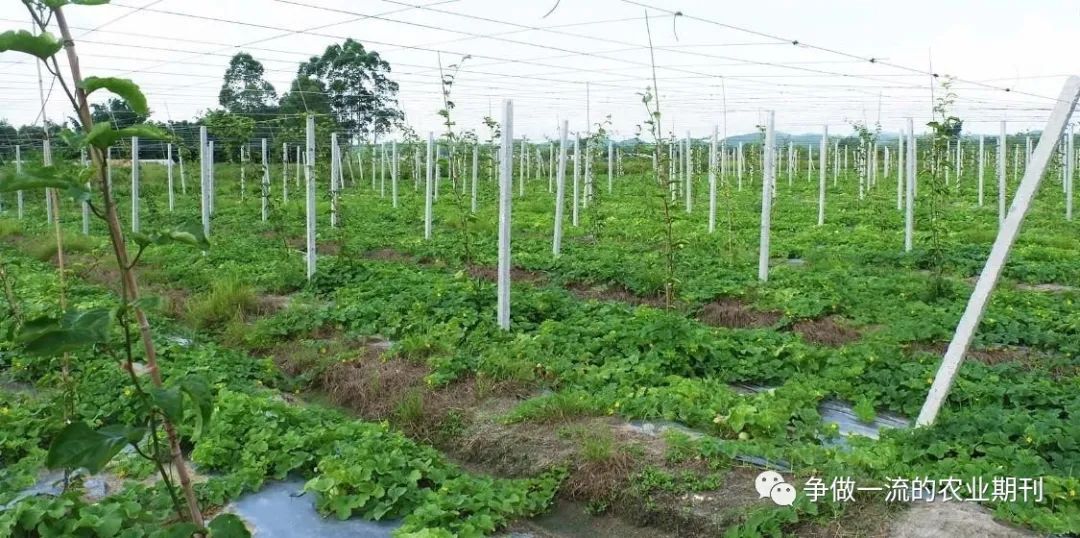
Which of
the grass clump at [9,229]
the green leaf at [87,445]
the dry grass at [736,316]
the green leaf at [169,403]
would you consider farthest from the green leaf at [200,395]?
the grass clump at [9,229]

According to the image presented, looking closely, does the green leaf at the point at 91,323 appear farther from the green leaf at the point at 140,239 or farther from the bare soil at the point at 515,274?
the bare soil at the point at 515,274

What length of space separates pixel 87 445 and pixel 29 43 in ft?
3.32

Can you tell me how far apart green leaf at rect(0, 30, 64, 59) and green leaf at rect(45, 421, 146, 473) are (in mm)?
940

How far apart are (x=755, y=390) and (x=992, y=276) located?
1.91 meters

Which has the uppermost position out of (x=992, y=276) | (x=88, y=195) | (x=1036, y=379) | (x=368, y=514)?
(x=88, y=195)

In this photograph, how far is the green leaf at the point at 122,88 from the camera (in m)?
1.89

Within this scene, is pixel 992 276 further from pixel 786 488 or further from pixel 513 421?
pixel 513 421

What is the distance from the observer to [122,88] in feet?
6.35

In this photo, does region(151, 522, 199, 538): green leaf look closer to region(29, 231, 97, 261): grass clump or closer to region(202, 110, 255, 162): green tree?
region(202, 110, 255, 162): green tree

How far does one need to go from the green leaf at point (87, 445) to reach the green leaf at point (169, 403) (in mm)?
75

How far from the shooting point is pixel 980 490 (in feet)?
12.3

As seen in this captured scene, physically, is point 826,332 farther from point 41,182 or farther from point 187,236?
point 41,182

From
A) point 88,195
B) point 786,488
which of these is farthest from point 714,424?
point 88,195

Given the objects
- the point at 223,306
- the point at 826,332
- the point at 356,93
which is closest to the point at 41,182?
the point at 826,332
